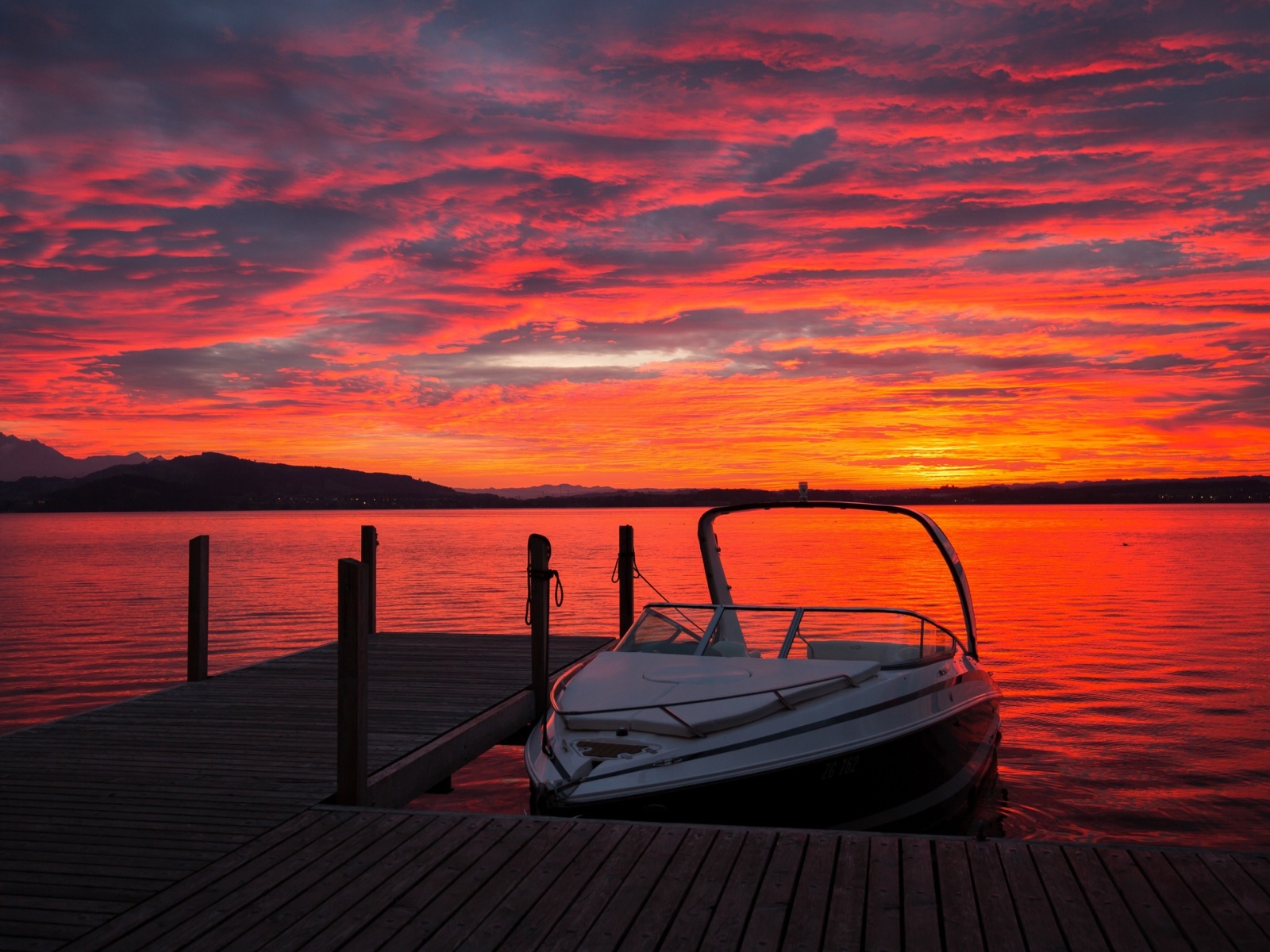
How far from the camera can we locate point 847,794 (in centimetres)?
636

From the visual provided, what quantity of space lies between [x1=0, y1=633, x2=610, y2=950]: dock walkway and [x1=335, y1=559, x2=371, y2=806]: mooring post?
0.22 metres

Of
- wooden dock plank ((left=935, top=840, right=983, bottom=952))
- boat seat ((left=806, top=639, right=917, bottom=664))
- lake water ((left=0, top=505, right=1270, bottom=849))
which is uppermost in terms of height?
boat seat ((left=806, top=639, right=917, bottom=664))

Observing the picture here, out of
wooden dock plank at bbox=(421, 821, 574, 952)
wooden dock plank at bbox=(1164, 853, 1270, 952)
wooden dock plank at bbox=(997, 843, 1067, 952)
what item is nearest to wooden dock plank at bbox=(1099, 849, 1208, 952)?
wooden dock plank at bbox=(1164, 853, 1270, 952)

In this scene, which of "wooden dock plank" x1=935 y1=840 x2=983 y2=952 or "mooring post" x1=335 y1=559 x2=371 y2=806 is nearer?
→ "wooden dock plank" x1=935 y1=840 x2=983 y2=952

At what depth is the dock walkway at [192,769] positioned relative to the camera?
4484 mm

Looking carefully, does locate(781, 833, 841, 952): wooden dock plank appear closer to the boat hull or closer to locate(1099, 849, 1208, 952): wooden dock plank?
the boat hull

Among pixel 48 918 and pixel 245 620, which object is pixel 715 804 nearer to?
pixel 48 918

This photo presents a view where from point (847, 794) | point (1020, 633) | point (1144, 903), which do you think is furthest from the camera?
point (1020, 633)

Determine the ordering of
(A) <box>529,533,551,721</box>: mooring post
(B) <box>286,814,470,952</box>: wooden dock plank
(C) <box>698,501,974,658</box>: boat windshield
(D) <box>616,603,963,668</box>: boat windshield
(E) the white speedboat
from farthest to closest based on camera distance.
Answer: (A) <box>529,533,551,721</box>: mooring post < (C) <box>698,501,974,658</box>: boat windshield < (D) <box>616,603,963,668</box>: boat windshield < (E) the white speedboat < (B) <box>286,814,470,952</box>: wooden dock plank

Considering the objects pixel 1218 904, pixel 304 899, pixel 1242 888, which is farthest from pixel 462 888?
pixel 1242 888

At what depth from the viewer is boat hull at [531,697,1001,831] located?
577 centimetres

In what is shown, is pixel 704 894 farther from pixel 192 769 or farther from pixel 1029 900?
pixel 192 769

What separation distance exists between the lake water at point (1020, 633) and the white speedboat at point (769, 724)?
8.28 ft

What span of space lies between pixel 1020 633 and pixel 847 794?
1680cm
